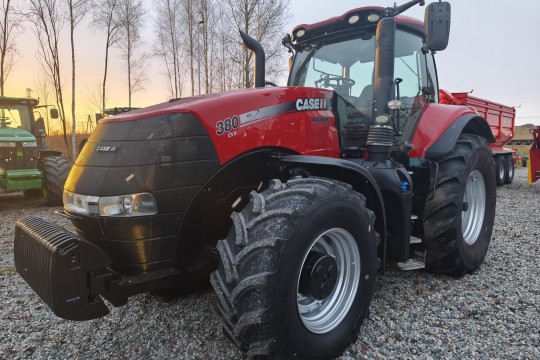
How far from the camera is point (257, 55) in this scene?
11.4 ft

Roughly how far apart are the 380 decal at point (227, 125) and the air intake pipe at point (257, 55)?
1.21m

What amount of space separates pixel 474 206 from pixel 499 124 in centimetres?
899

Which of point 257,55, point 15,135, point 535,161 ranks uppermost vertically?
point 257,55

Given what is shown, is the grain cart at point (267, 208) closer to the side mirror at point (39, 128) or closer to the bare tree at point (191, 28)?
the side mirror at point (39, 128)

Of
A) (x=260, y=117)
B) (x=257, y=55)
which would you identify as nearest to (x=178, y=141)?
(x=260, y=117)

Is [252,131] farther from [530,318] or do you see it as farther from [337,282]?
[530,318]

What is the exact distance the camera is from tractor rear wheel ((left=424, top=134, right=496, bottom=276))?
321 centimetres

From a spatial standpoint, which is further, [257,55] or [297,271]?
[257,55]

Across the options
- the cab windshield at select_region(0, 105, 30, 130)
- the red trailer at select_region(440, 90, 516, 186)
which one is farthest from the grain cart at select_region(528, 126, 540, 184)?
the cab windshield at select_region(0, 105, 30, 130)

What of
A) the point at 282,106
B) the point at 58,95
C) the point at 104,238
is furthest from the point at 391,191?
the point at 58,95

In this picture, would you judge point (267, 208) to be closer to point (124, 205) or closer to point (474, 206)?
point (124, 205)

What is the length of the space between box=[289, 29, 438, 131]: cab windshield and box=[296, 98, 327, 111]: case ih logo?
379 millimetres

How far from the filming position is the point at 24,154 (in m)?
8.55

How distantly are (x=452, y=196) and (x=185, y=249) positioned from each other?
2256 millimetres
